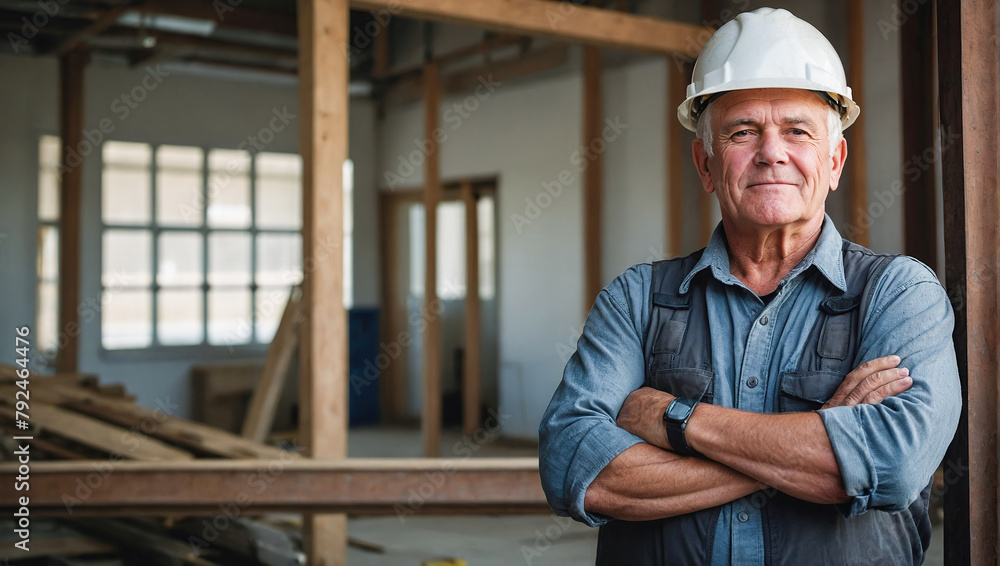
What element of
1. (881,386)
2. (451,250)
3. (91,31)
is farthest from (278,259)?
(881,386)

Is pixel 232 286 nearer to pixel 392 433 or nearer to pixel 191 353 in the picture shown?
pixel 191 353

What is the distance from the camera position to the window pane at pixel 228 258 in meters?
8.92

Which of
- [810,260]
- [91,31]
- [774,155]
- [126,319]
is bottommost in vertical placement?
[126,319]

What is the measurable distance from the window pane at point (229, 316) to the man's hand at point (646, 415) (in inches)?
310

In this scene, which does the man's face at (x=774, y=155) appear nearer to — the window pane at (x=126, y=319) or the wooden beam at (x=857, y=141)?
the wooden beam at (x=857, y=141)

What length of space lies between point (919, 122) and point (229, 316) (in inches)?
284

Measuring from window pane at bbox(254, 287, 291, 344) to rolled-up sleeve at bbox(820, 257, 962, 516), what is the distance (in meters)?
8.16

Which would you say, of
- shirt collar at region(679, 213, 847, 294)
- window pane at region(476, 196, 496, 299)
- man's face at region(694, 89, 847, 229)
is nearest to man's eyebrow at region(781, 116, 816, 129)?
man's face at region(694, 89, 847, 229)

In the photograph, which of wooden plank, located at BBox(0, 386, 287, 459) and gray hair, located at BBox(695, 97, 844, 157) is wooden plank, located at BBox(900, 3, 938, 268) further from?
wooden plank, located at BBox(0, 386, 287, 459)

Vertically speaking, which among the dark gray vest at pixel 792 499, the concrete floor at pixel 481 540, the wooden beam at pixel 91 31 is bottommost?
the concrete floor at pixel 481 540

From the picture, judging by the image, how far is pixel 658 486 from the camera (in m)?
1.50

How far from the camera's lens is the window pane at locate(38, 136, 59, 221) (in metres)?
8.10

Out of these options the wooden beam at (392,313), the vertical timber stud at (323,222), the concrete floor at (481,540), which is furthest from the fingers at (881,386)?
the wooden beam at (392,313)

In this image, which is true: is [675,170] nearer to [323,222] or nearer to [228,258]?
[323,222]
